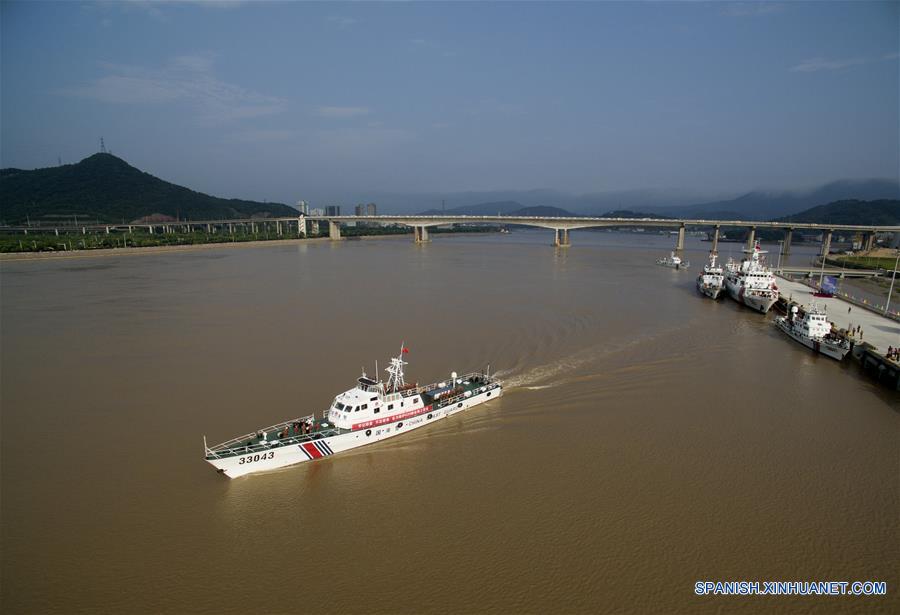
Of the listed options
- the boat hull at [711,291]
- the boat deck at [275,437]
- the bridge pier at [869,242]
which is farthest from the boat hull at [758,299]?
the bridge pier at [869,242]

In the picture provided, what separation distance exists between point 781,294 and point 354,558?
108 ft

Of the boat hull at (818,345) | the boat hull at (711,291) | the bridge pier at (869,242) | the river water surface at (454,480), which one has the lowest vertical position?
the river water surface at (454,480)

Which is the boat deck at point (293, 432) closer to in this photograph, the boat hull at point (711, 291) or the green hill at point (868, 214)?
the boat hull at point (711, 291)

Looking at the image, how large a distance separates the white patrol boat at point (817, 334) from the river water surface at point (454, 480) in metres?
0.64

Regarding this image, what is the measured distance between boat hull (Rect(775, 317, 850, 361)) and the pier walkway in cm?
116

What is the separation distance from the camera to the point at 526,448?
36.9 ft

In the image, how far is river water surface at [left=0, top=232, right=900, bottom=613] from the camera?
285 inches

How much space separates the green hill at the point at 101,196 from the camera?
105375 millimetres

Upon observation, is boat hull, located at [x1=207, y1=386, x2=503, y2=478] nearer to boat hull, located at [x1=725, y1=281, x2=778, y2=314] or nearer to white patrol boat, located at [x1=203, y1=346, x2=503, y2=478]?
white patrol boat, located at [x1=203, y1=346, x2=503, y2=478]

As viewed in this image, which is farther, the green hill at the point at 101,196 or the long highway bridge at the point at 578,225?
the green hill at the point at 101,196

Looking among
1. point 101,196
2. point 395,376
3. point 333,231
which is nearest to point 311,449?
point 395,376

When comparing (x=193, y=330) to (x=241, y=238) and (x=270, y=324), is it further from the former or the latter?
(x=241, y=238)

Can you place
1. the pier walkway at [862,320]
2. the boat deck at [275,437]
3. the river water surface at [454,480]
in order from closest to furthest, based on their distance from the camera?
1. the river water surface at [454,480]
2. the boat deck at [275,437]
3. the pier walkway at [862,320]

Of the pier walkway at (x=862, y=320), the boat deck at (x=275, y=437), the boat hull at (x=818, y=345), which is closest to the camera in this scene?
the boat deck at (x=275, y=437)
